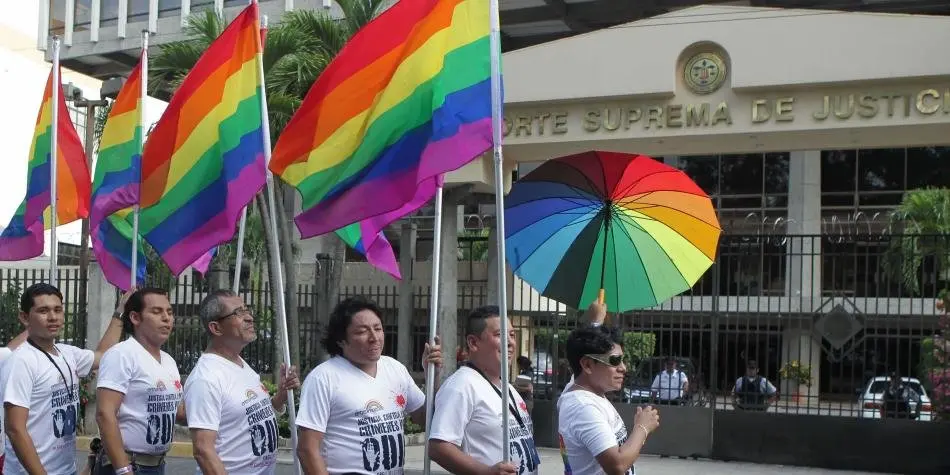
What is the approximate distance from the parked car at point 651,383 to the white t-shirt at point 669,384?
8 cm

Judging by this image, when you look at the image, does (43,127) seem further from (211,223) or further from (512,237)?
(512,237)

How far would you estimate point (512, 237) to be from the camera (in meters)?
7.41

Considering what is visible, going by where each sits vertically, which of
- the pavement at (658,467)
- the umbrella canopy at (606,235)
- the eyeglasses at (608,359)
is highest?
the umbrella canopy at (606,235)

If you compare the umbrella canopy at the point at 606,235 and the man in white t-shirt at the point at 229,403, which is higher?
the umbrella canopy at the point at 606,235

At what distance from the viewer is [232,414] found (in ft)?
17.3

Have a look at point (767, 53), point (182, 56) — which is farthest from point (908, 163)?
point (182, 56)

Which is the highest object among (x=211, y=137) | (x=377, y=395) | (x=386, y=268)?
(x=211, y=137)

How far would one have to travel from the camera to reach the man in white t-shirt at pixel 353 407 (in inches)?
192

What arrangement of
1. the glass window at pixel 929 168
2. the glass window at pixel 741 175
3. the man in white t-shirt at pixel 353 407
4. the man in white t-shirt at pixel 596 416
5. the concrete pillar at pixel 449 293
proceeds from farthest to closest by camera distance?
the glass window at pixel 741 175, the glass window at pixel 929 168, the concrete pillar at pixel 449 293, the man in white t-shirt at pixel 353 407, the man in white t-shirt at pixel 596 416

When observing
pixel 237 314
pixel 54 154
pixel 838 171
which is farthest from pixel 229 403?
pixel 838 171

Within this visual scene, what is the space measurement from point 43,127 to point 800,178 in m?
28.2

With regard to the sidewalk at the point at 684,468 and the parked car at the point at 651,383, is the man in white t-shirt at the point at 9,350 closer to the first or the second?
the sidewalk at the point at 684,468

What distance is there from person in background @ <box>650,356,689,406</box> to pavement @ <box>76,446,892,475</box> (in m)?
0.80

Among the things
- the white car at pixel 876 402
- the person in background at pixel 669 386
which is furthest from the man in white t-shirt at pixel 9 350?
Answer: the white car at pixel 876 402
